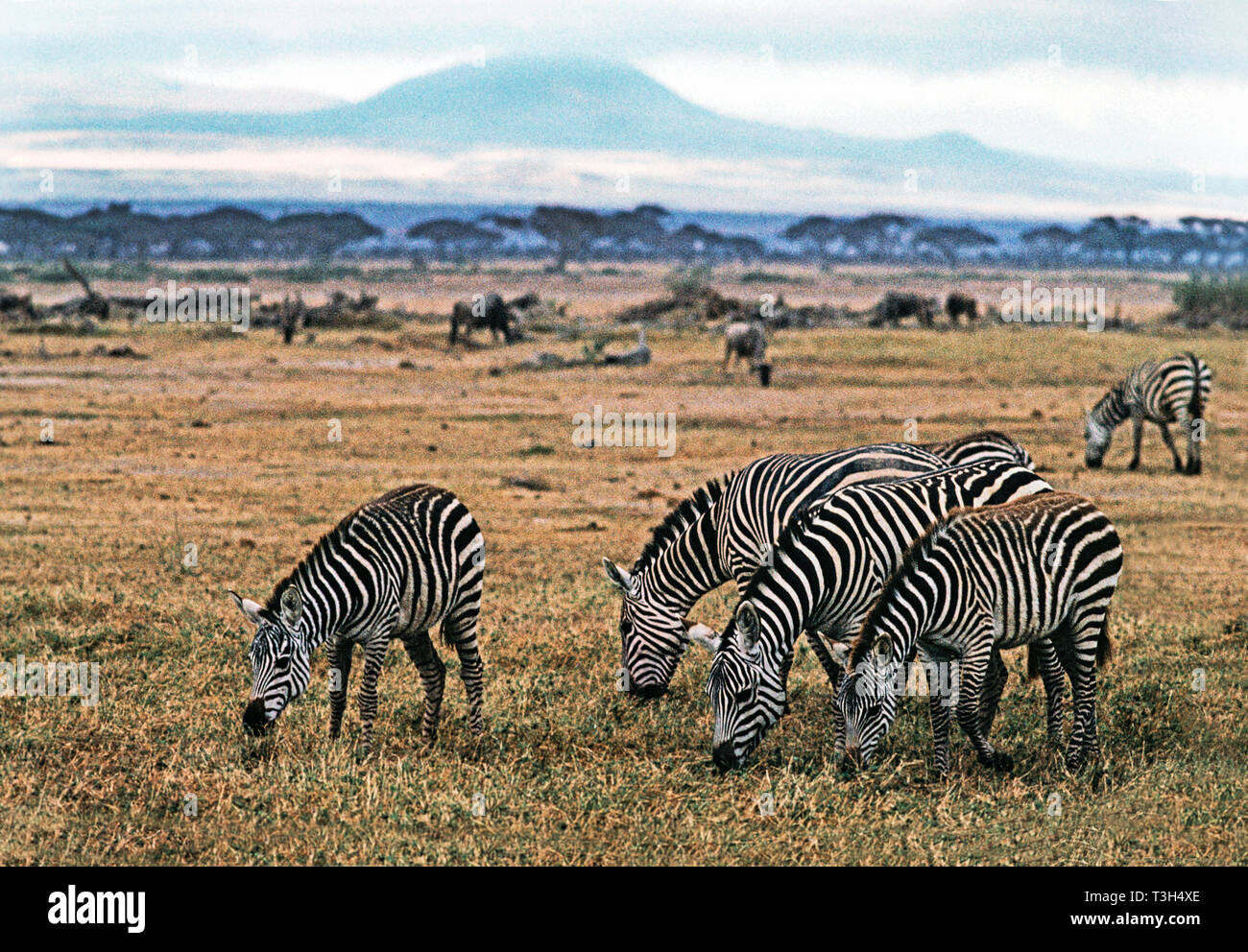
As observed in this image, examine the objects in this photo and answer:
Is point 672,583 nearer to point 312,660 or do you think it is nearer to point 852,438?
point 312,660

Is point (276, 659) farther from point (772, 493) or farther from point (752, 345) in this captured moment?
point (752, 345)

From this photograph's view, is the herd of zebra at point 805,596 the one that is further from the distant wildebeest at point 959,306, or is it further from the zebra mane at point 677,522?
the distant wildebeest at point 959,306

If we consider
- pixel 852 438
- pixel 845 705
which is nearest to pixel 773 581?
pixel 845 705

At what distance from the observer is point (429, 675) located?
8914mm

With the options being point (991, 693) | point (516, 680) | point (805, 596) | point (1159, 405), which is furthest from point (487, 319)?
point (805, 596)

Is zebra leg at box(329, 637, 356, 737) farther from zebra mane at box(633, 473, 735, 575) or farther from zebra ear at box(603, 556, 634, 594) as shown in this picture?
zebra mane at box(633, 473, 735, 575)

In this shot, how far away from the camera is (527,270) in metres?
110

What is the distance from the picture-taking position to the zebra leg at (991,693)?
9.01m

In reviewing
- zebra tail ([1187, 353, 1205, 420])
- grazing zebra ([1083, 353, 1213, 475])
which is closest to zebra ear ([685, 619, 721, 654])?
grazing zebra ([1083, 353, 1213, 475])

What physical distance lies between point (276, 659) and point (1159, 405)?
58.3 feet

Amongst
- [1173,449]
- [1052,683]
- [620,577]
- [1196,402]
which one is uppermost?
[1196,402]

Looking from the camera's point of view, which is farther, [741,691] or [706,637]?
[706,637]

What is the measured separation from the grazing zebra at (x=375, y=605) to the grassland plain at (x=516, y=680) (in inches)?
14.1
